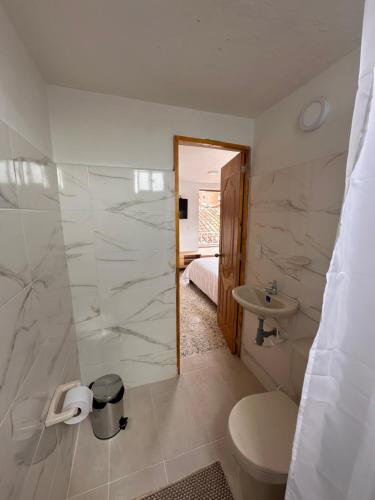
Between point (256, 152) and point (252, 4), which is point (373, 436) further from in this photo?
point (256, 152)

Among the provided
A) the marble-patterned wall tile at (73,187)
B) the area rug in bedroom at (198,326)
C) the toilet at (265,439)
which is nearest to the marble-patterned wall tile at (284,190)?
the toilet at (265,439)

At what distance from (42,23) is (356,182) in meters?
1.39

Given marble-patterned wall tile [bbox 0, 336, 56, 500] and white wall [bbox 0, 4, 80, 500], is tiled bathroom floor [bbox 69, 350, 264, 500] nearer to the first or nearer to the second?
white wall [bbox 0, 4, 80, 500]

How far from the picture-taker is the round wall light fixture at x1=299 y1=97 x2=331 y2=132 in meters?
1.16

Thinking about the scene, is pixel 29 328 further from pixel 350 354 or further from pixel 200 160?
pixel 200 160

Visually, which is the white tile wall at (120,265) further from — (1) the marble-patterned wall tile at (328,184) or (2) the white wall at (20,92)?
(1) the marble-patterned wall tile at (328,184)

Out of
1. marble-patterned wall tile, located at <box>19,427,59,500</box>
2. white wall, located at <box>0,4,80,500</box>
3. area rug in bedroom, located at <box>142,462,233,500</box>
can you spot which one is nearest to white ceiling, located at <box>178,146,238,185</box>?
white wall, located at <box>0,4,80,500</box>

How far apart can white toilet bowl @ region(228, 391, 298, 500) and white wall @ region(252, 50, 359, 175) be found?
150cm

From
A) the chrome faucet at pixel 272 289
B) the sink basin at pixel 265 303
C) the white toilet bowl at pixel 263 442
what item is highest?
the chrome faucet at pixel 272 289

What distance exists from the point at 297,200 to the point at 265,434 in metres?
1.36

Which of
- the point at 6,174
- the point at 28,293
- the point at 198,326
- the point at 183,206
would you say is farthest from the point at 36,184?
the point at 183,206

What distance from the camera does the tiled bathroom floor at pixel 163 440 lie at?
3.89ft

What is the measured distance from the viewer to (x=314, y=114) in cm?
122

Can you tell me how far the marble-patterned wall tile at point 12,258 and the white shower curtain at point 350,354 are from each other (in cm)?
100
